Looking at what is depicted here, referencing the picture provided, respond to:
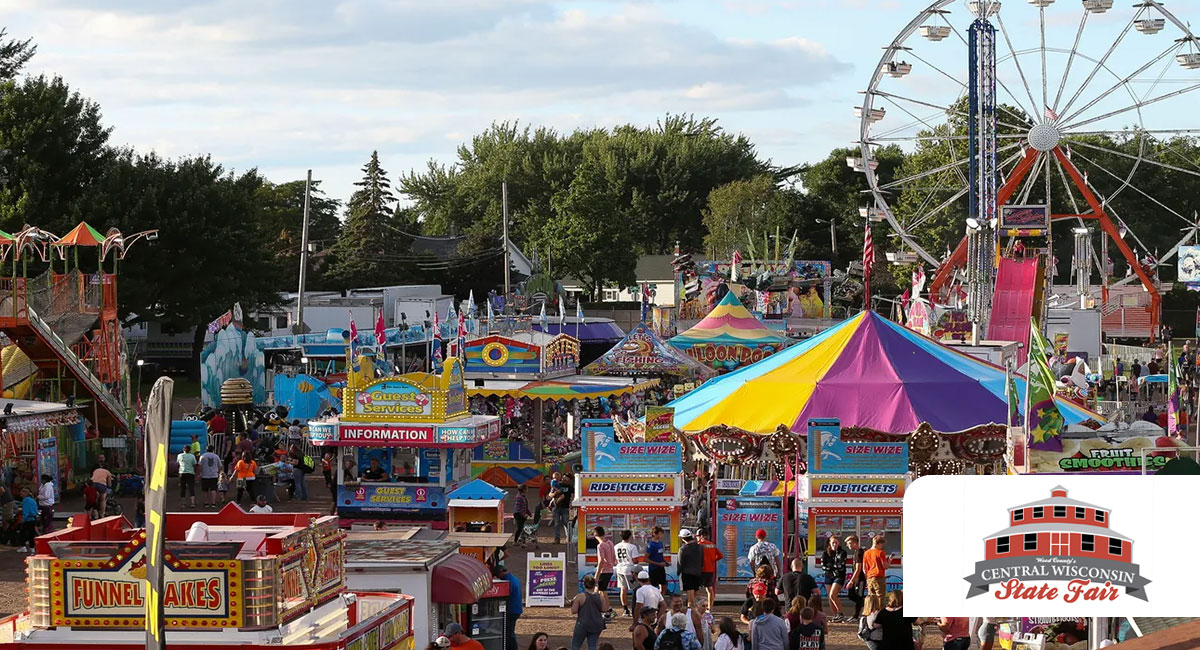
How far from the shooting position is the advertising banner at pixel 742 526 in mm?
17500

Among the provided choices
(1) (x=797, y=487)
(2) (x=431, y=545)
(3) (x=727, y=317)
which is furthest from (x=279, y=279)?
(2) (x=431, y=545)

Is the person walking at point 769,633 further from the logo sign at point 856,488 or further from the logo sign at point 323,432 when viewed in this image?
the logo sign at point 323,432

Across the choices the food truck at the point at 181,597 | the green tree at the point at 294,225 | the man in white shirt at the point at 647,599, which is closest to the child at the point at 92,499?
the man in white shirt at the point at 647,599

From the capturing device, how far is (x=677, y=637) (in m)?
12.2

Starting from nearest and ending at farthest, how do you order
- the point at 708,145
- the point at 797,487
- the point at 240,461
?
the point at 797,487 → the point at 240,461 → the point at 708,145

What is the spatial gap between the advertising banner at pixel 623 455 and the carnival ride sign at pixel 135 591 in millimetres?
9072

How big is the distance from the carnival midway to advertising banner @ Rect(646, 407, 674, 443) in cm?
5

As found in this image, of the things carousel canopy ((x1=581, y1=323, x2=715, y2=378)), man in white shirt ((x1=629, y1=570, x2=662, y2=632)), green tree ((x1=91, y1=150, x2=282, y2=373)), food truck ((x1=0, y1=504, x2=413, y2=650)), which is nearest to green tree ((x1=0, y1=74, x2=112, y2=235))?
green tree ((x1=91, y1=150, x2=282, y2=373))

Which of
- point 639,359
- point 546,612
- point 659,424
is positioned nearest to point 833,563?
point 659,424

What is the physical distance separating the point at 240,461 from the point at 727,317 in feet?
60.1

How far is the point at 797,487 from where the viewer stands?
1797 cm

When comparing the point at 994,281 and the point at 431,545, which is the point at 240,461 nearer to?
the point at 431,545

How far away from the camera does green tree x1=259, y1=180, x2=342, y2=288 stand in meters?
64.3

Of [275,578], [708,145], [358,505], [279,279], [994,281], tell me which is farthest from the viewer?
[708,145]
